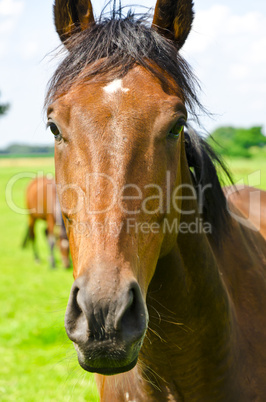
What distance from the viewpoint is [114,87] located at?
1.87m

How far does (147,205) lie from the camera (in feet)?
5.90

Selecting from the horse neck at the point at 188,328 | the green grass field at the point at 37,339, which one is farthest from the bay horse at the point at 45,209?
the horse neck at the point at 188,328

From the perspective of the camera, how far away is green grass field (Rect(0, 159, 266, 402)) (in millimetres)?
4691

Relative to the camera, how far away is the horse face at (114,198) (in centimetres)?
146

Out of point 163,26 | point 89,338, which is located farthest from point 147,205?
point 163,26

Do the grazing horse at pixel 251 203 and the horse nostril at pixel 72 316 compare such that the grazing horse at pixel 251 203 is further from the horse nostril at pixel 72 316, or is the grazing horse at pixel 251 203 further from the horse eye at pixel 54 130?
the horse nostril at pixel 72 316

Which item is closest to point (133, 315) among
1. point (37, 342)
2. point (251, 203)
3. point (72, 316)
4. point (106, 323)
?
point (106, 323)

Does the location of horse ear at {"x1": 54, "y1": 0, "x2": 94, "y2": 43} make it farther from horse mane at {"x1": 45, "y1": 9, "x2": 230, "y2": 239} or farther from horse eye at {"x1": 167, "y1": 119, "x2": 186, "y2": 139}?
horse eye at {"x1": 167, "y1": 119, "x2": 186, "y2": 139}

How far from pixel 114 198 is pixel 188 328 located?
94 cm

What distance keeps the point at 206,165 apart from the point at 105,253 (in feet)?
4.30

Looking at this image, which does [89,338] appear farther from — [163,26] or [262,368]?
[163,26]

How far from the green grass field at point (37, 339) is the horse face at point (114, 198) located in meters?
0.72

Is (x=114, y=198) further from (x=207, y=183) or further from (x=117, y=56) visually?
(x=207, y=183)

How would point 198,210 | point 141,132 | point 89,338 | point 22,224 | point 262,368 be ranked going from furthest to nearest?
point 22,224, point 198,210, point 262,368, point 141,132, point 89,338
